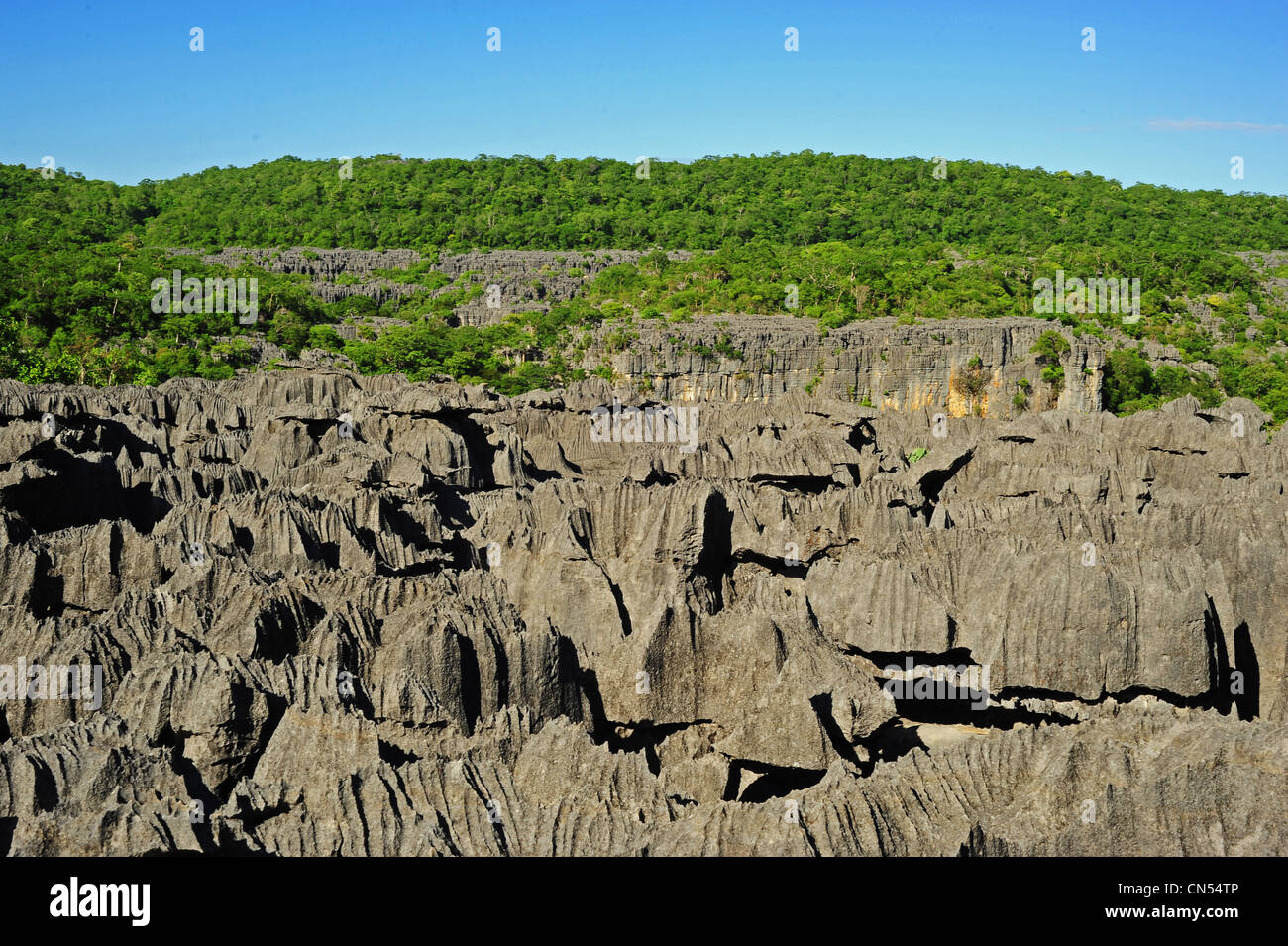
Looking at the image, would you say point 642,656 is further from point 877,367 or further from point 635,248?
point 635,248

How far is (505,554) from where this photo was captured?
2106 centimetres

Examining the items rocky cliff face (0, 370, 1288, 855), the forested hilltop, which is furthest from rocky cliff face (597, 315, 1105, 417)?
rocky cliff face (0, 370, 1288, 855)

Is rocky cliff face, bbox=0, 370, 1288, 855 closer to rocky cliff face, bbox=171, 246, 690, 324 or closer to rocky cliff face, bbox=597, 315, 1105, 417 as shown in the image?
rocky cliff face, bbox=597, 315, 1105, 417

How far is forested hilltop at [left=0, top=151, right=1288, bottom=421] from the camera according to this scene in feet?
255

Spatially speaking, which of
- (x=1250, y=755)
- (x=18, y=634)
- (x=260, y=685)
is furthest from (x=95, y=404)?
(x=1250, y=755)

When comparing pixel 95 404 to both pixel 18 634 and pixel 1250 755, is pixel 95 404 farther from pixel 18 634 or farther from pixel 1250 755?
pixel 1250 755

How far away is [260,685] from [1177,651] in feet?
38.3

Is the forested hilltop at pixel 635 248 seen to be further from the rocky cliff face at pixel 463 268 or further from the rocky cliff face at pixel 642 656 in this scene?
the rocky cliff face at pixel 642 656

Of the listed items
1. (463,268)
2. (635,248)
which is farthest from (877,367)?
(635,248)

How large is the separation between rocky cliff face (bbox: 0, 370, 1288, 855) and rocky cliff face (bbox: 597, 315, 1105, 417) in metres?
41.3

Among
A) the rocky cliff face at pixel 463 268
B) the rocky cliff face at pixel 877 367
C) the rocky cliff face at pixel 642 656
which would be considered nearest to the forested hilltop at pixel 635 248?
the rocky cliff face at pixel 463 268

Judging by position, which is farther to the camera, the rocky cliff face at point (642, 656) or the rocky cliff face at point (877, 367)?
the rocky cliff face at point (877, 367)

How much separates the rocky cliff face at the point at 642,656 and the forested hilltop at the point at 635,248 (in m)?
41.7

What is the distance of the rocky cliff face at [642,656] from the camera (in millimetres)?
10484
